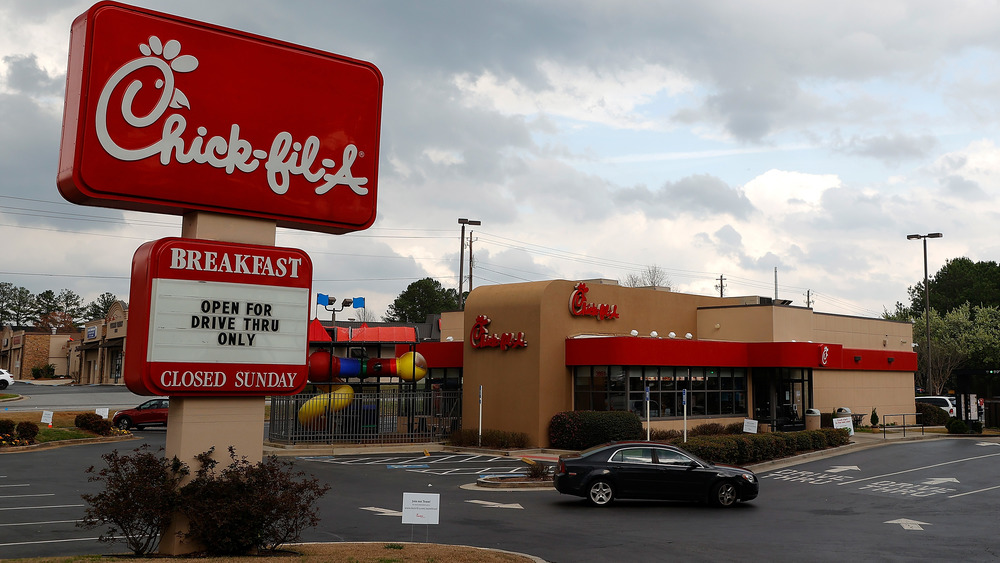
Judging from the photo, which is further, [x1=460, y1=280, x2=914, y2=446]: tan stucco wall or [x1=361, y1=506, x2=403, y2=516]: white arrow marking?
[x1=460, y1=280, x2=914, y2=446]: tan stucco wall

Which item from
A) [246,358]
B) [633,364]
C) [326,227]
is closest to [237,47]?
[326,227]

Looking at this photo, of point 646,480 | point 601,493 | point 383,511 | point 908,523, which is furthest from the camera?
point 646,480

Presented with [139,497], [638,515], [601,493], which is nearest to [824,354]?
[601,493]

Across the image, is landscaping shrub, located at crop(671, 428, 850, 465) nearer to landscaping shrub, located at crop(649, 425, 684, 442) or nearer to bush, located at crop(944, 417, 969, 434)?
landscaping shrub, located at crop(649, 425, 684, 442)

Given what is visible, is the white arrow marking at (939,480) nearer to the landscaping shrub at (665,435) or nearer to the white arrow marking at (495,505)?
the landscaping shrub at (665,435)

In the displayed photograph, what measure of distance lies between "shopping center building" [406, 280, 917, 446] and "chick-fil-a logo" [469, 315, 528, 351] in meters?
0.05

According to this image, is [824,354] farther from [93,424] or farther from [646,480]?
[93,424]

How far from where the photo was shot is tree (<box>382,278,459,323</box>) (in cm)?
11775

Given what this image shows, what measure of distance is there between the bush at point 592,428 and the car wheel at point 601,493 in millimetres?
11151

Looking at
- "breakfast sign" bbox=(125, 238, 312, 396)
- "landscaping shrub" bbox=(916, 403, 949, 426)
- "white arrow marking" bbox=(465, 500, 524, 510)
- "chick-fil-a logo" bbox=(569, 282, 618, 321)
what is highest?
"chick-fil-a logo" bbox=(569, 282, 618, 321)

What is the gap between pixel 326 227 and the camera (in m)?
14.4

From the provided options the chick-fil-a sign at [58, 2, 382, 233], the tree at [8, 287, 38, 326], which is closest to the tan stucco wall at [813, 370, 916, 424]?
the chick-fil-a sign at [58, 2, 382, 233]

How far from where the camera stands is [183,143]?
1281 centimetres

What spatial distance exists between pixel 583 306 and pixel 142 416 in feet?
80.5
